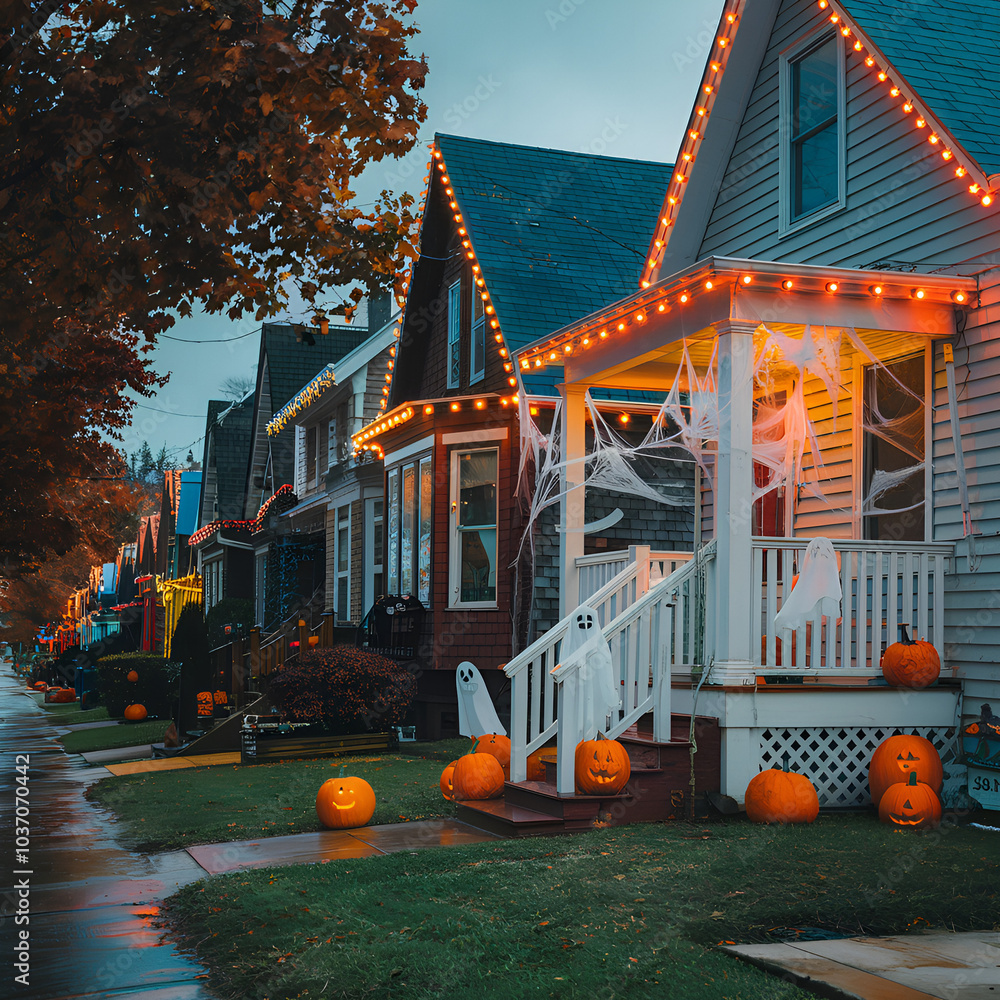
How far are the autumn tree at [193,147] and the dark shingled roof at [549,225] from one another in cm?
849

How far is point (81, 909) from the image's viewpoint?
21.0 feet

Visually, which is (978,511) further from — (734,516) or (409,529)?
(409,529)

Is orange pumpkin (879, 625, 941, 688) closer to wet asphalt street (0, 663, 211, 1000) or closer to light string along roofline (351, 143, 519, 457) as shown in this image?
wet asphalt street (0, 663, 211, 1000)

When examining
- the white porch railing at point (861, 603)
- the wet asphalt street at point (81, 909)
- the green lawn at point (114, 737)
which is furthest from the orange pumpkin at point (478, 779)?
the green lawn at point (114, 737)

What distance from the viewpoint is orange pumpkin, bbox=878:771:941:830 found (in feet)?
25.9

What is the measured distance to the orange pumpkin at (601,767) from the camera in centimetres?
796

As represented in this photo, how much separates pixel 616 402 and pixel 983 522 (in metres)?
6.64

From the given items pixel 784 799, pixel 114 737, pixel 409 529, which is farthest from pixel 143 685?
pixel 784 799

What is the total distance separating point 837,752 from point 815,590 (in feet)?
4.83

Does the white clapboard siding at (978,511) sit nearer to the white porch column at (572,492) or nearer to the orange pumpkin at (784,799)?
the orange pumpkin at (784,799)

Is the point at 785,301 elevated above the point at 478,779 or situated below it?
above

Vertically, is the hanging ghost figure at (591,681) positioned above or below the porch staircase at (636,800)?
above

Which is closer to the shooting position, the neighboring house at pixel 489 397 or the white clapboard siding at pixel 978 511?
the white clapboard siding at pixel 978 511

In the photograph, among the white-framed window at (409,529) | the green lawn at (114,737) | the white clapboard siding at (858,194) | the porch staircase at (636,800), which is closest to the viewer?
the porch staircase at (636,800)
